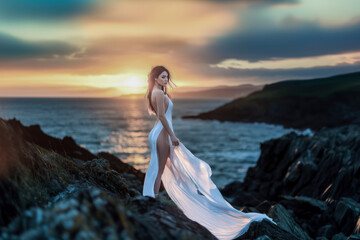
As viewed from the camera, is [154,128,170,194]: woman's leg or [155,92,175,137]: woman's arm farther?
[154,128,170,194]: woman's leg

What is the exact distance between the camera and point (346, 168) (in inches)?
639

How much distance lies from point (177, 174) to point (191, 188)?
1.57ft

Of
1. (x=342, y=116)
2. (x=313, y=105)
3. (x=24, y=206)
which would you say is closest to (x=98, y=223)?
(x=24, y=206)

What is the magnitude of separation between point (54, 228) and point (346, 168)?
1743 cm

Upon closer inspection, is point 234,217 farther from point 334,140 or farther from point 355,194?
point 334,140

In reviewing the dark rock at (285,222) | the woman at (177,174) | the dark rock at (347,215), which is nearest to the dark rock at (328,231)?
the dark rock at (347,215)

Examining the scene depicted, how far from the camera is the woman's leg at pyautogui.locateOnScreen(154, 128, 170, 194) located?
22.5ft

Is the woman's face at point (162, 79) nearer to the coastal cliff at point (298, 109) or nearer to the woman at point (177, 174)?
the woman at point (177, 174)

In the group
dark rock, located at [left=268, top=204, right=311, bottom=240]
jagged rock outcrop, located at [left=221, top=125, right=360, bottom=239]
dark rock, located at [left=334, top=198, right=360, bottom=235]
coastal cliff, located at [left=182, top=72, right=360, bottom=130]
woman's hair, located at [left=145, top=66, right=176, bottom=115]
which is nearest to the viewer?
woman's hair, located at [left=145, top=66, right=176, bottom=115]

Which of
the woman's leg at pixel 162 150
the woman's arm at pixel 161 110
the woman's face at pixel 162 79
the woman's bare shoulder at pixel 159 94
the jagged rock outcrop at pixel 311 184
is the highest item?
the woman's face at pixel 162 79

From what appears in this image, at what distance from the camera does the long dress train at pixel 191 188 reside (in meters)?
6.53

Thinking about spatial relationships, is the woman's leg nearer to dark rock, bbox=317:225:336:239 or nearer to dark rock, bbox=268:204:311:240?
dark rock, bbox=268:204:311:240

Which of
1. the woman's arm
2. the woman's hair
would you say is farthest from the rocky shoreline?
the woman's hair

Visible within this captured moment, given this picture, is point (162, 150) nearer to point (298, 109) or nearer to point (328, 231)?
point (328, 231)
